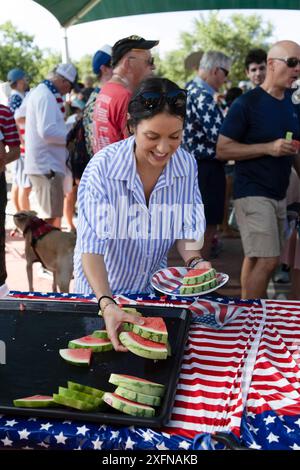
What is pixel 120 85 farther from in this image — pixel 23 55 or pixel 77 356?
pixel 23 55

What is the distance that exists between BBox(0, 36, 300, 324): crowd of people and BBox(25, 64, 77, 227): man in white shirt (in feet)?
0.04

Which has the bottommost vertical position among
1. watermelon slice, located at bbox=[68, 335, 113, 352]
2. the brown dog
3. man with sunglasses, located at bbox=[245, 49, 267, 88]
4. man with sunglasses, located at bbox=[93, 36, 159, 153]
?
the brown dog

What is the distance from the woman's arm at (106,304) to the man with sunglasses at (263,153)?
206 centimetres

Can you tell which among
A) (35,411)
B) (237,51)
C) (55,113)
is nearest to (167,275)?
(35,411)

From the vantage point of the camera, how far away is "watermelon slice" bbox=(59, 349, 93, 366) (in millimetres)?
1696

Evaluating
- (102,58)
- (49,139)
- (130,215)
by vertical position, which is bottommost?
(130,215)

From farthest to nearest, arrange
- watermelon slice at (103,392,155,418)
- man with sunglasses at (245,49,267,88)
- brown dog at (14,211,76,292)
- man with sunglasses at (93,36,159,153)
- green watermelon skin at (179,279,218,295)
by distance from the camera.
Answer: man with sunglasses at (245,49,267,88) → brown dog at (14,211,76,292) → man with sunglasses at (93,36,159,153) → green watermelon skin at (179,279,218,295) → watermelon slice at (103,392,155,418)

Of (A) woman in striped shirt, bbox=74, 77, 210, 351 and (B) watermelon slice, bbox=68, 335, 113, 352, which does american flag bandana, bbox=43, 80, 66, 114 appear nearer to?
(A) woman in striped shirt, bbox=74, 77, 210, 351

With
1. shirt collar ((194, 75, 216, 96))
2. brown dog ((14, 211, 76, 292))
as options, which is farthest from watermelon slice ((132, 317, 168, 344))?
shirt collar ((194, 75, 216, 96))

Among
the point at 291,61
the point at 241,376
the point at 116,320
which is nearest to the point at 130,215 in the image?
the point at 116,320

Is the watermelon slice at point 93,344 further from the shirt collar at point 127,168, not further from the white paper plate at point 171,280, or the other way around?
the shirt collar at point 127,168

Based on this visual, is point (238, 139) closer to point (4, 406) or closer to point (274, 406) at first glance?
point (274, 406)

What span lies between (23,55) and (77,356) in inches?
2279

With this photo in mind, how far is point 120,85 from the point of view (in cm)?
404
